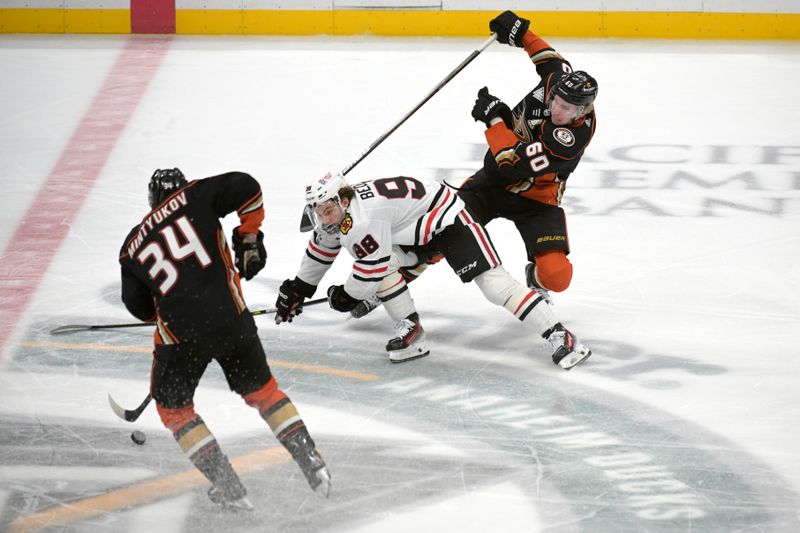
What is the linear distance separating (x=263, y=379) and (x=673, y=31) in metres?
5.54

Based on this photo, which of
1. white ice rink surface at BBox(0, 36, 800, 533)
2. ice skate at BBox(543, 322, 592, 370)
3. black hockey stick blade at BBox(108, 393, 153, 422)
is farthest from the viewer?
ice skate at BBox(543, 322, 592, 370)

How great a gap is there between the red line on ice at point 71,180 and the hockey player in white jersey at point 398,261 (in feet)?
3.91

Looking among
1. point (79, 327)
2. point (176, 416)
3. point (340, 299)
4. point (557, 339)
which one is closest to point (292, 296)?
point (340, 299)

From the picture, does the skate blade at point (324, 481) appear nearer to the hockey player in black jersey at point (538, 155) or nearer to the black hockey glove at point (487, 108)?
the hockey player in black jersey at point (538, 155)

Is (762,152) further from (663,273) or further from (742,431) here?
(742,431)

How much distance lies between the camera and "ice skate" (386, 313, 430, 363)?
14.7ft

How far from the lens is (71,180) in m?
6.21

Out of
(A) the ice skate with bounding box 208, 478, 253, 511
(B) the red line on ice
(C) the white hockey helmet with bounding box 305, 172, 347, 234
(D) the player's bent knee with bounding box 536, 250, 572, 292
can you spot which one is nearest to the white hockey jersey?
(C) the white hockey helmet with bounding box 305, 172, 347, 234

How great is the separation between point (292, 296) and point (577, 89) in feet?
4.18

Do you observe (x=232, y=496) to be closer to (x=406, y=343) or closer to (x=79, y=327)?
(x=406, y=343)

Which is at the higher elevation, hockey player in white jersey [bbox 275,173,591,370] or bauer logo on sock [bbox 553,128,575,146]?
bauer logo on sock [bbox 553,128,575,146]

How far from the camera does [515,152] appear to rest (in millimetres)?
4637

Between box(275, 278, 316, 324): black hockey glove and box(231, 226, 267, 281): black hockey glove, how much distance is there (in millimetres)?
822

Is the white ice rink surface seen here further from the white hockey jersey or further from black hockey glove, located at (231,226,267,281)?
black hockey glove, located at (231,226,267,281)
